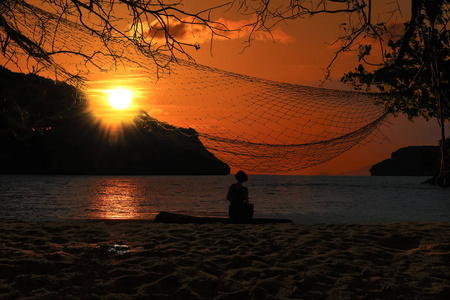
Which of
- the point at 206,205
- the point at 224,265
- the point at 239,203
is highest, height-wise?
the point at 239,203

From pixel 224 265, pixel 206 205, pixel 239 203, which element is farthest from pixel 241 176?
pixel 206 205

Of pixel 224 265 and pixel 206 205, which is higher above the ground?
pixel 224 265

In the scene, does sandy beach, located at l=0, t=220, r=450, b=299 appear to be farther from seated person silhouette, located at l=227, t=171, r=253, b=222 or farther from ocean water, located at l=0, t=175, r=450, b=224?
ocean water, located at l=0, t=175, r=450, b=224

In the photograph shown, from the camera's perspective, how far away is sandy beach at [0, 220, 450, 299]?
391 centimetres

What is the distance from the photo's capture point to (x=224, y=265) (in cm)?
462

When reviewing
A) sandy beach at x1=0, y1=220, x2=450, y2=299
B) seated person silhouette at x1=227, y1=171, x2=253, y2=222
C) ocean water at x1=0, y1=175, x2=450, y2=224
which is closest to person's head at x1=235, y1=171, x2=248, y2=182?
seated person silhouette at x1=227, y1=171, x2=253, y2=222

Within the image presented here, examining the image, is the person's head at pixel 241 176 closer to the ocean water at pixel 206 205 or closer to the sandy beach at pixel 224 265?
the sandy beach at pixel 224 265

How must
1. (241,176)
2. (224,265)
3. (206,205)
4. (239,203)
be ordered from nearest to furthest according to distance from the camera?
Result: (224,265) → (241,176) → (239,203) → (206,205)

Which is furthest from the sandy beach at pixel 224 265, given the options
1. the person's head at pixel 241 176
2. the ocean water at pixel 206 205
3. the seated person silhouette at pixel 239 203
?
the ocean water at pixel 206 205

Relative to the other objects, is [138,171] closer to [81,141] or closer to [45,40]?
[81,141]

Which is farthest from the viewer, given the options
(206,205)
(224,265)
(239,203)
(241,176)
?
(206,205)

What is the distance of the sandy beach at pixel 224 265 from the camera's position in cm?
391

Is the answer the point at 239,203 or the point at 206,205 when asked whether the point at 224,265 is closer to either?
the point at 239,203

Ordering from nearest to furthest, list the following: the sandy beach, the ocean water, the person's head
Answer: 1. the sandy beach
2. the person's head
3. the ocean water
